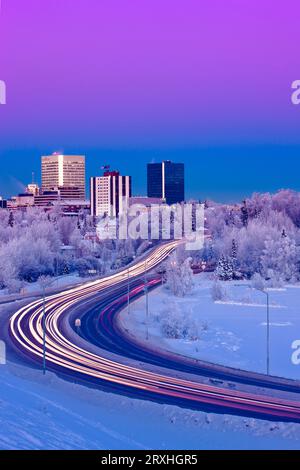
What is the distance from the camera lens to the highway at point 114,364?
18438mm

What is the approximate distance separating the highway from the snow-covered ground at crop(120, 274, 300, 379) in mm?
1557

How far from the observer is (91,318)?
111ft

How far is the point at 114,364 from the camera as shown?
2338 cm

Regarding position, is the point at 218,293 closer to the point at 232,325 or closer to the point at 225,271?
the point at 232,325

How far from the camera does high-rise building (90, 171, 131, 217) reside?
14064 centimetres

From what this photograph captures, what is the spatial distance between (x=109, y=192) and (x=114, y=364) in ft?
399

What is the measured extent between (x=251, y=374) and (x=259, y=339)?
629cm

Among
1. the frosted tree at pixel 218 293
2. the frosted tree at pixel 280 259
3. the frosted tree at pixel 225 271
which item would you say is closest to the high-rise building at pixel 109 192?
the frosted tree at pixel 280 259

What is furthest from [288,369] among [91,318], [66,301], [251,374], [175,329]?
[66,301]

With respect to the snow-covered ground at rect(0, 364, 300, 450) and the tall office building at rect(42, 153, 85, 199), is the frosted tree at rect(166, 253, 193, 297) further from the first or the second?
the tall office building at rect(42, 153, 85, 199)

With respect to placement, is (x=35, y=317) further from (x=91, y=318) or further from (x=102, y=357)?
(x=102, y=357)

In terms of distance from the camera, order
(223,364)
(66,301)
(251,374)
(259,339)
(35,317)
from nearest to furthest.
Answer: (251,374) → (223,364) → (259,339) → (35,317) → (66,301)

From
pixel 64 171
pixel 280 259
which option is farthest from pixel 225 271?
pixel 64 171

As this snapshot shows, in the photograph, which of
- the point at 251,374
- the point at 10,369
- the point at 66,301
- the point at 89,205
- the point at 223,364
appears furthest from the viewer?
the point at 89,205
